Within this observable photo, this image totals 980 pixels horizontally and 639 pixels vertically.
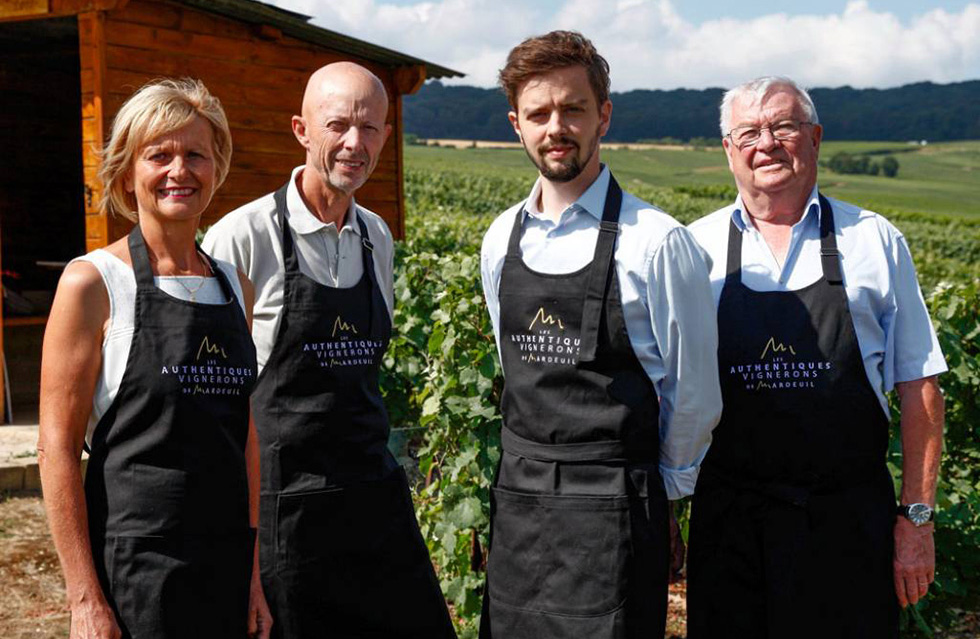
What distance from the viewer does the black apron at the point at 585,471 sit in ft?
8.59

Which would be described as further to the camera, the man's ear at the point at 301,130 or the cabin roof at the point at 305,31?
the cabin roof at the point at 305,31

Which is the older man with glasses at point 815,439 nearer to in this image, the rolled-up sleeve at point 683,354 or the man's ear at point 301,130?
the rolled-up sleeve at point 683,354

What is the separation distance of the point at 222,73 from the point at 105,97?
147cm

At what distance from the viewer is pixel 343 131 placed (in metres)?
2.99

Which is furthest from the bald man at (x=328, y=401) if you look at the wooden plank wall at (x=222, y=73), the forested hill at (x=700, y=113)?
the forested hill at (x=700, y=113)

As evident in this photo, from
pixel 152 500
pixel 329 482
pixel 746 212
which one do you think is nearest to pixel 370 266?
pixel 329 482

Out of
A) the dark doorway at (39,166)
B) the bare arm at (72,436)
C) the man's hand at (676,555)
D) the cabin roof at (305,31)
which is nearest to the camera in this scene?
the bare arm at (72,436)

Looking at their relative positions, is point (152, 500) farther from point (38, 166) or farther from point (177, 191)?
point (38, 166)

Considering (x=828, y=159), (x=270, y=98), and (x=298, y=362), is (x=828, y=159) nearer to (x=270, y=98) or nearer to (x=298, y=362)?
(x=270, y=98)

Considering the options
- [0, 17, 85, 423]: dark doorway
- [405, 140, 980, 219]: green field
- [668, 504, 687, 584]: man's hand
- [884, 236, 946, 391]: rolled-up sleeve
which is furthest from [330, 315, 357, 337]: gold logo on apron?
[405, 140, 980, 219]: green field

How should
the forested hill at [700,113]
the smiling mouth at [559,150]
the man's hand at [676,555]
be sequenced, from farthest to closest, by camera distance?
the forested hill at [700,113]
the man's hand at [676,555]
the smiling mouth at [559,150]

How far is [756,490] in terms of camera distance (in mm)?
2838

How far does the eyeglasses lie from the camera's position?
2939mm

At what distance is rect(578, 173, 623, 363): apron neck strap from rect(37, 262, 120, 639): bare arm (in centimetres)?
120
